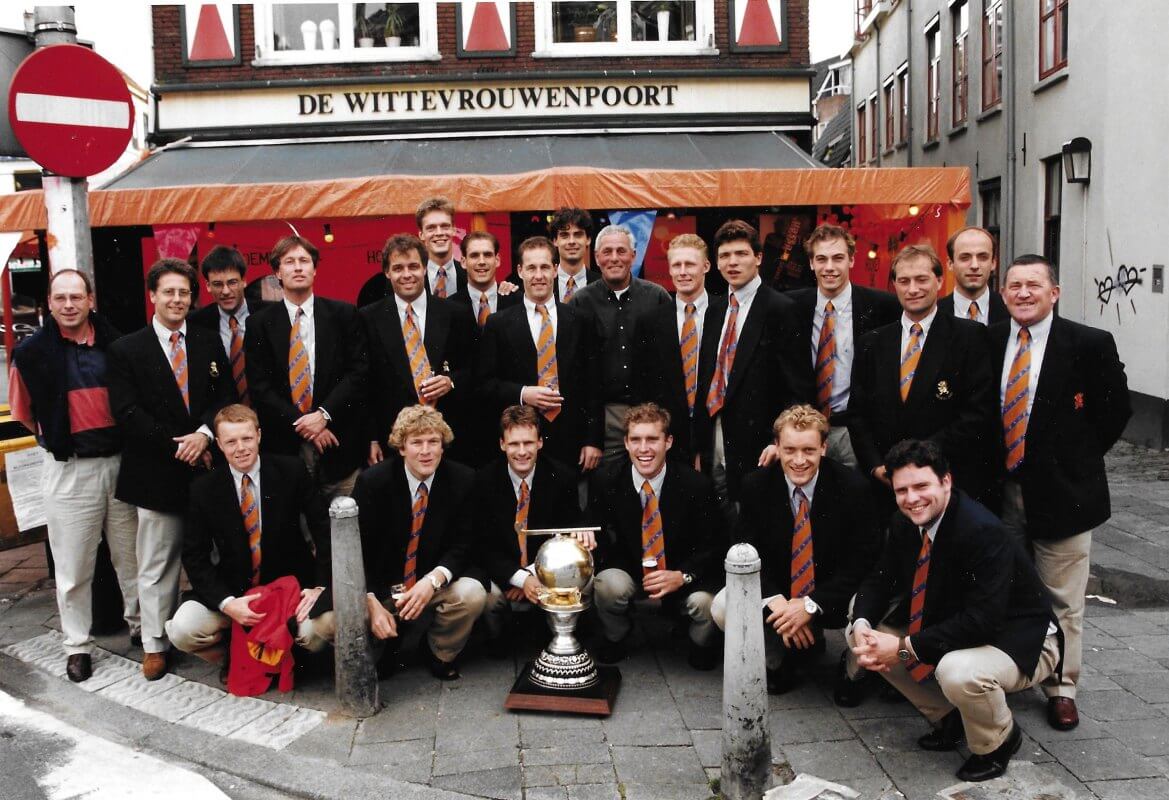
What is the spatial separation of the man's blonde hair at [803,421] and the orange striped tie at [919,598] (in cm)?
73

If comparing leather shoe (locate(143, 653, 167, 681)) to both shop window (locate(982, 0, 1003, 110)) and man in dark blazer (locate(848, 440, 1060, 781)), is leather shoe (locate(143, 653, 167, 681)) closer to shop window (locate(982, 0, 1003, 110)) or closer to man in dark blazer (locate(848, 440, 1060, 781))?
man in dark blazer (locate(848, 440, 1060, 781))

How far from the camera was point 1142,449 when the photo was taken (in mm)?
10664

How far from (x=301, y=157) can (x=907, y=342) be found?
327 inches

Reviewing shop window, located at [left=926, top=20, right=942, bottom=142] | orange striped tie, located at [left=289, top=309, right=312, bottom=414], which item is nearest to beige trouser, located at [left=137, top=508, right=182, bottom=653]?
orange striped tie, located at [left=289, top=309, right=312, bottom=414]

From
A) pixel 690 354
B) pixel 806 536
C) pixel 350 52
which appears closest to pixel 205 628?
pixel 690 354

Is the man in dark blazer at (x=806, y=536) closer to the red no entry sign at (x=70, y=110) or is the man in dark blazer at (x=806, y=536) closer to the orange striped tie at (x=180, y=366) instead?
the orange striped tie at (x=180, y=366)

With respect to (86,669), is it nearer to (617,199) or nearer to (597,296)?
(597,296)

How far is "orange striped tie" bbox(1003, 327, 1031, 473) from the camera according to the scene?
4414mm

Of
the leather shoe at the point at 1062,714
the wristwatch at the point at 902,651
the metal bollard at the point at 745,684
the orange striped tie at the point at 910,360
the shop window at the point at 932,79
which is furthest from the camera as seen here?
the shop window at the point at 932,79

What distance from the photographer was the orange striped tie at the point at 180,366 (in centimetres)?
519

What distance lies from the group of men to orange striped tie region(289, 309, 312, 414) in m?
0.02

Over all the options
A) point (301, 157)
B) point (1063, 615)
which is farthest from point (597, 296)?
point (301, 157)

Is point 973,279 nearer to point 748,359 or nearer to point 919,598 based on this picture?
point 748,359

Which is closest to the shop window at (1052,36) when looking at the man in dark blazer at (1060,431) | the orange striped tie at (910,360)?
the orange striped tie at (910,360)
